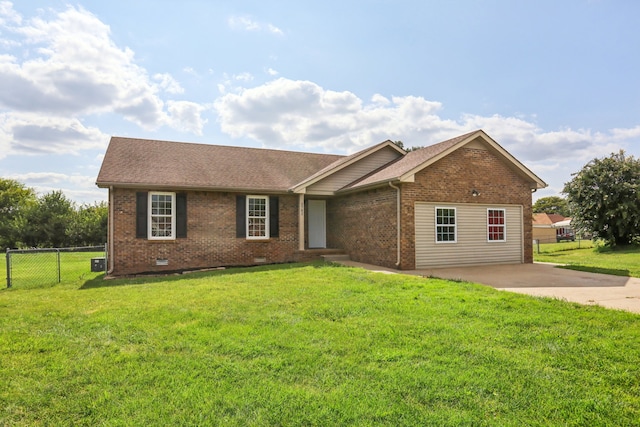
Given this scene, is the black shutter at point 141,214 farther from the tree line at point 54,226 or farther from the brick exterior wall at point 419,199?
the tree line at point 54,226

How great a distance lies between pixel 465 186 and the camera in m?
13.4

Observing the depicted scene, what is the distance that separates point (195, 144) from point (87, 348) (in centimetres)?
1397

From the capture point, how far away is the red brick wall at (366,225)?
12.8m

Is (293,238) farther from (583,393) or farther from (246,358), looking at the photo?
(583,393)

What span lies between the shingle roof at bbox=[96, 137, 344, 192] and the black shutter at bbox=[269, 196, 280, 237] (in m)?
0.61

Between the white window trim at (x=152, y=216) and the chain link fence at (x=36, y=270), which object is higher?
the white window trim at (x=152, y=216)

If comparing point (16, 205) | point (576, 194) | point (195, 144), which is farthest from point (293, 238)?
point (16, 205)

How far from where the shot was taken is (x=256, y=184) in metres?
14.8

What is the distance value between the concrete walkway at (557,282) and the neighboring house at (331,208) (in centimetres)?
110

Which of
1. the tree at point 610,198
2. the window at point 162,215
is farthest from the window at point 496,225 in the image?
the window at point 162,215

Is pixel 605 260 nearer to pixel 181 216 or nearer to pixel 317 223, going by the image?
pixel 317 223

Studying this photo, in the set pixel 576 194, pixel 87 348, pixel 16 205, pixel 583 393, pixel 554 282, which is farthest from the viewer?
pixel 16 205

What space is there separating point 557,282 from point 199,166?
13.0 meters

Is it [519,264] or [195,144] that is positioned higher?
[195,144]
